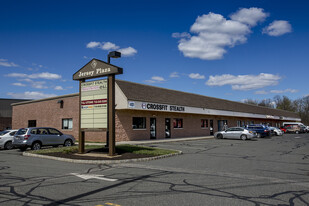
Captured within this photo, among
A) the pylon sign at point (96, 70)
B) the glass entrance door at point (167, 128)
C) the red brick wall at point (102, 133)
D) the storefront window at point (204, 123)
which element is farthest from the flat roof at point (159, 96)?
the pylon sign at point (96, 70)

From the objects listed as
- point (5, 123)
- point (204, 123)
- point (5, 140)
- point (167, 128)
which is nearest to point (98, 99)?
point (5, 140)

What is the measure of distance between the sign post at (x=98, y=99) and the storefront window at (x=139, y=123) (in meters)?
11.2

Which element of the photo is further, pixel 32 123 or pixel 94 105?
pixel 32 123

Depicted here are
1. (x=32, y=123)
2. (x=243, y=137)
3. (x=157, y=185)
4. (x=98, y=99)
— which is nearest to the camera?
(x=157, y=185)

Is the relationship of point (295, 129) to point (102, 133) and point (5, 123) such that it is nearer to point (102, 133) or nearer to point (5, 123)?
point (102, 133)

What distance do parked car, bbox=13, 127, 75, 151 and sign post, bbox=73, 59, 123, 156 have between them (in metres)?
4.69

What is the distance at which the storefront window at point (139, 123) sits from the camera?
2648cm

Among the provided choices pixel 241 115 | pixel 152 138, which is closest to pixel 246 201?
pixel 152 138

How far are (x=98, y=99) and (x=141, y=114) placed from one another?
12441mm

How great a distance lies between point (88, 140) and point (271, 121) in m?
50.8

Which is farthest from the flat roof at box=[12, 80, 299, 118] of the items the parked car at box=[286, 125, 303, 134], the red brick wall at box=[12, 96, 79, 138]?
the parked car at box=[286, 125, 303, 134]

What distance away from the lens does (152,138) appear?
2822 centimetres

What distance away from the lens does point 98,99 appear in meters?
14.7

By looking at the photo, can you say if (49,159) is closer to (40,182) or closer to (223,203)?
(40,182)
